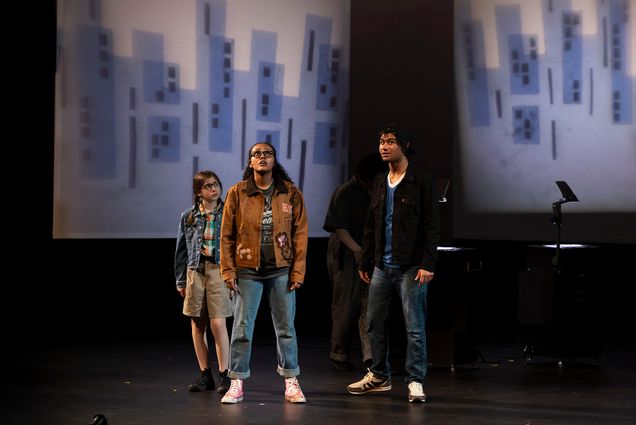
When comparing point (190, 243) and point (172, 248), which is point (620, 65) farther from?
point (190, 243)

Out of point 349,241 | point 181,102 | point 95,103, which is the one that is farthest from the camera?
point 181,102

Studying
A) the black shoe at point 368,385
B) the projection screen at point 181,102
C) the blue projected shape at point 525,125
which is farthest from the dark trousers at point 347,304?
the blue projected shape at point 525,125

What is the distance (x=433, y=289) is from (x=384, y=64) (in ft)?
11.3

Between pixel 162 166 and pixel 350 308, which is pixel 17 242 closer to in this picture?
pixel 162 166

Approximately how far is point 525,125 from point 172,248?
3464 millimetres

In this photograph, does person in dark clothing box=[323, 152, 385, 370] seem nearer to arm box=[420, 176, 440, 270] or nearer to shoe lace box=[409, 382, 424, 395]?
shoe lace box=[409, 382, 424, 395]

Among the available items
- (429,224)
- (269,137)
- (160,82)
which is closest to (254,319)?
(429,224)

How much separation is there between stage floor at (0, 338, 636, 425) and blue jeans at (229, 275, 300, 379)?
240 mm

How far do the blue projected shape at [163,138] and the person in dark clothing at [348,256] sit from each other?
7.53 ft

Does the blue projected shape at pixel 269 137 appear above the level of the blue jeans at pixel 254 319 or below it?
above

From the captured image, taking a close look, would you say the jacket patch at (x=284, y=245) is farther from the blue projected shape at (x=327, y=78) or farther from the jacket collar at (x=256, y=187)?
the blue projected shape at (x=327, y=78)

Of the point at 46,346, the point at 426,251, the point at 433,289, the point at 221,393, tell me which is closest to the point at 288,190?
the point at 426,251

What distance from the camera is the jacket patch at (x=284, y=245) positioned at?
593 cm

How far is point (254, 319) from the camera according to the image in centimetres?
599
